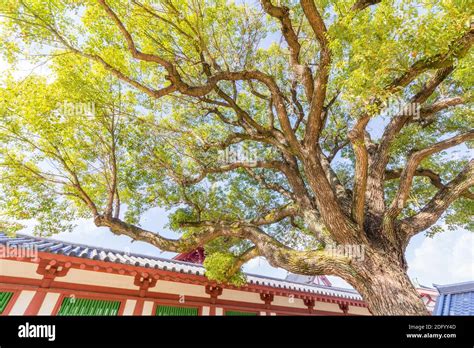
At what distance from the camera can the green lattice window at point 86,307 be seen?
5.46 metres

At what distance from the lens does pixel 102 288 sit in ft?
19.7

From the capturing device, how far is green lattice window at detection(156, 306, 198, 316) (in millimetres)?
6423

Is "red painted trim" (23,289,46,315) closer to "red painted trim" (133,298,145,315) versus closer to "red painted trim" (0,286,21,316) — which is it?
"red painted trim" (0,286,21,316)

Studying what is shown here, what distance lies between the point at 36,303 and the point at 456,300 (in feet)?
28.1

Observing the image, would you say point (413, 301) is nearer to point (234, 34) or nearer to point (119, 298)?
point (119, 298)

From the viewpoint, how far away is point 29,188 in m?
5.86

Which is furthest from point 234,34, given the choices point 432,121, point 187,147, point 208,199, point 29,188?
point 29,188

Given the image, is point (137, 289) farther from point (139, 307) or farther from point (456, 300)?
point (456, 300)

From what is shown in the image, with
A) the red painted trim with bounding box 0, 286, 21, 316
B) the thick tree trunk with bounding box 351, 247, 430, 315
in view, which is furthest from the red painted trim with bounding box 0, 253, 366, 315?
the thick tree trunk with bounding box 351, 247, 430, 315
